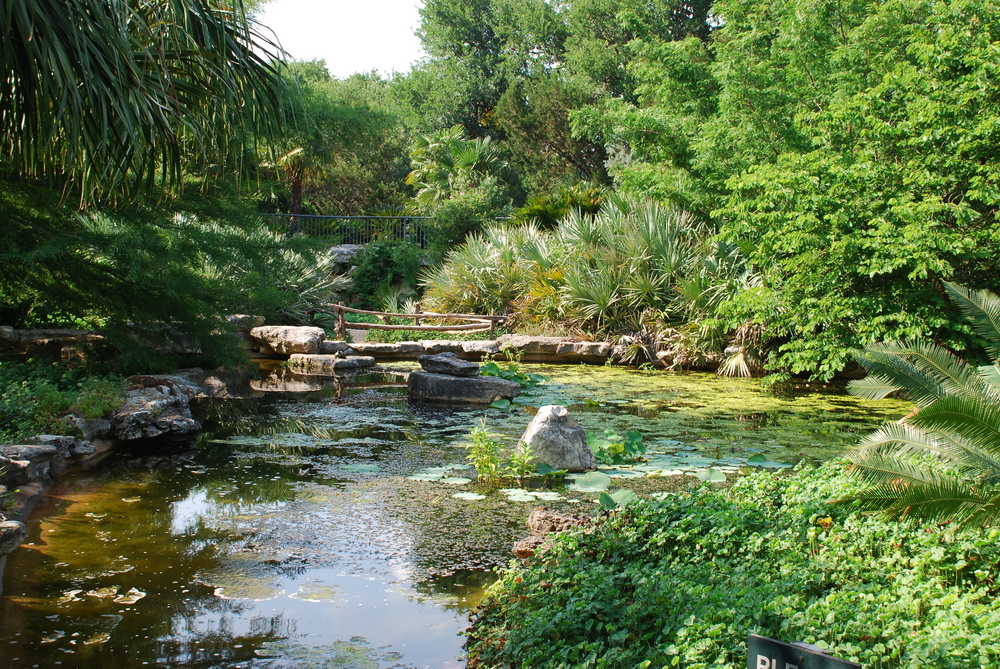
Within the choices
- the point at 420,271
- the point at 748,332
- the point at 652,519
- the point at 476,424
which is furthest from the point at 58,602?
the point at 420,271

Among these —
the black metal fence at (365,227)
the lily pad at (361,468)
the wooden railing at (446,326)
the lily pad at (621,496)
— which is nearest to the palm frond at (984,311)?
the lily pad at (621,496)

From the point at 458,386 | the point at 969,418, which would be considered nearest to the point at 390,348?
the point at 458,386

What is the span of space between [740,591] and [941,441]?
6.09 ft

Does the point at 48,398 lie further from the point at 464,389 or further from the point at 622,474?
the point at 464,389

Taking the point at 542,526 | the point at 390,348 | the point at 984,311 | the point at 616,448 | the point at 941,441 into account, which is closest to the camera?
the point at 941,441

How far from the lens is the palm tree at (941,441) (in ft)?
12.8

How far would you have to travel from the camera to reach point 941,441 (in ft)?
15.1

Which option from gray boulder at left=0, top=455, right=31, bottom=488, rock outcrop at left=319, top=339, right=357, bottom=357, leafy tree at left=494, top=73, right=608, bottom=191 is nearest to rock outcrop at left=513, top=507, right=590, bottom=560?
gray boulder at left=0, top=455, right=31, bottom=488

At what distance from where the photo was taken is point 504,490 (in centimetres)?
653

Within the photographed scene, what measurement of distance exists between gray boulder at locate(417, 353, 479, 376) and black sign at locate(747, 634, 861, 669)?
9.48 metres

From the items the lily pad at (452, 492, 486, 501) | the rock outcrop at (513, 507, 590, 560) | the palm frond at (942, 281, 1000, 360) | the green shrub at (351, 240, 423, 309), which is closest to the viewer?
the rock outcrop at (513, 507, 590, 560)

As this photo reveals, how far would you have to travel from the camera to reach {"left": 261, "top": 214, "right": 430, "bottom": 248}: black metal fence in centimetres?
2514

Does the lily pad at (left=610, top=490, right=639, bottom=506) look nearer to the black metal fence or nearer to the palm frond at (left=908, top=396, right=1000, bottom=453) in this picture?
the palm frond at (left=908, top=396, right=1000, bottom=453)

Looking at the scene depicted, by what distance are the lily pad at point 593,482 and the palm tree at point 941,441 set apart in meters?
2.09
